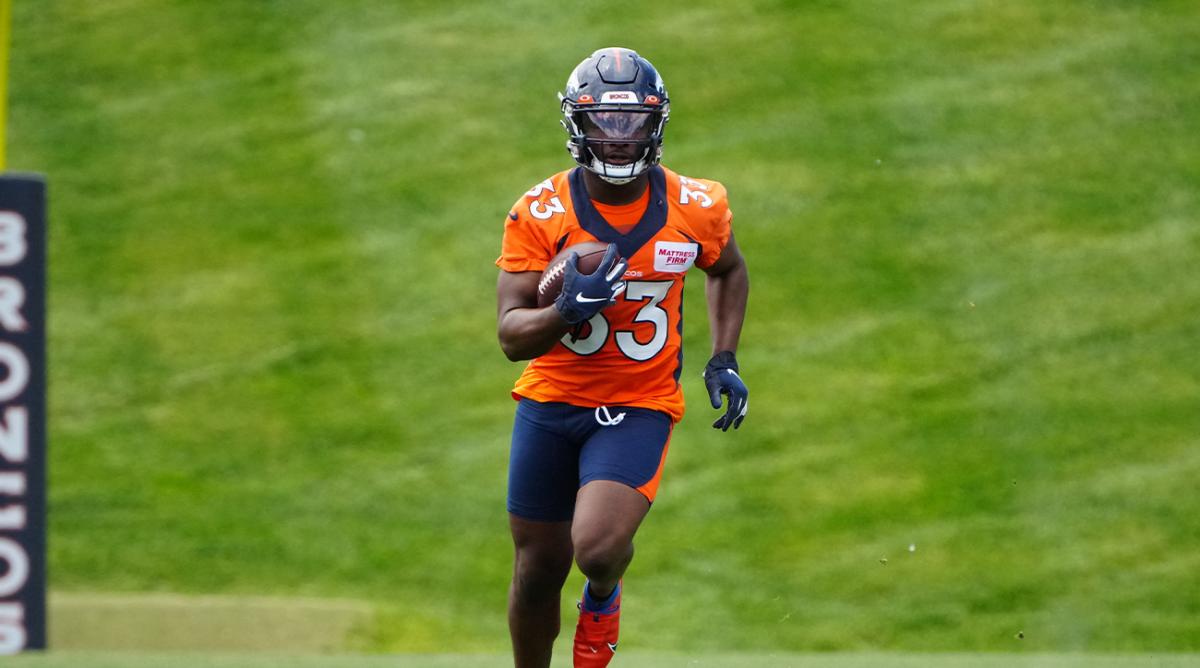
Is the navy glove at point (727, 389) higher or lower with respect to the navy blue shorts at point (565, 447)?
higher

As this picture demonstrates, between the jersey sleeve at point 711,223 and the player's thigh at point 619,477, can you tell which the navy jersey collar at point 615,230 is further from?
the player's thigh at point 619,477

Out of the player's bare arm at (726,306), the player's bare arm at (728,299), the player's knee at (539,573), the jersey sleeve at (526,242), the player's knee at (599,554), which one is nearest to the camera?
the player's knee at (599,554)

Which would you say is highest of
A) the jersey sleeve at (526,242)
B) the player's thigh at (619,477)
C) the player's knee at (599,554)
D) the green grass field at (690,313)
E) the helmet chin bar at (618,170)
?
the helmet chin bar at (618,170)

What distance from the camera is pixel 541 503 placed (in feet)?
19.5

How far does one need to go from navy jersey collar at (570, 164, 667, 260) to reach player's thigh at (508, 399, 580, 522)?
0.67 metres

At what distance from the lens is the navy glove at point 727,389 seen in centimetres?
599

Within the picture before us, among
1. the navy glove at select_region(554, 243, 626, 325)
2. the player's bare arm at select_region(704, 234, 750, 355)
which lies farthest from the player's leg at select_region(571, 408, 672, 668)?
the navy glove at select_region(554, 243, 626, 325)

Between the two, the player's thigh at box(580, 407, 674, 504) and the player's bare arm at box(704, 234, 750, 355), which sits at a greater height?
the player's bare arm at box(704, 234, 750, 355)

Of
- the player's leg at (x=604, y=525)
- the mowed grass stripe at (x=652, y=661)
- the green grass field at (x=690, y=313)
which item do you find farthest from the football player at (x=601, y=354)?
the green grass field at (x=690, y=313)

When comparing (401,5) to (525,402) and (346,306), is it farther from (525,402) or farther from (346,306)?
(525,402)

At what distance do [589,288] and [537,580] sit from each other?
50.1 inches

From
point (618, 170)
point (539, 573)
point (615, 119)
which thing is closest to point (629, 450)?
point (539, 573)

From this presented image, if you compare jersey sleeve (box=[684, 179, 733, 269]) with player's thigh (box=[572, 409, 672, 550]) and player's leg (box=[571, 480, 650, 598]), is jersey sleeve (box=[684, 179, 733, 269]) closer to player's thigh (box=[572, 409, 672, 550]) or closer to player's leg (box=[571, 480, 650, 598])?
player's thigh (box=[572, 409, 672, 550])

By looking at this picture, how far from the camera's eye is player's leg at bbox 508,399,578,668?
595cm
